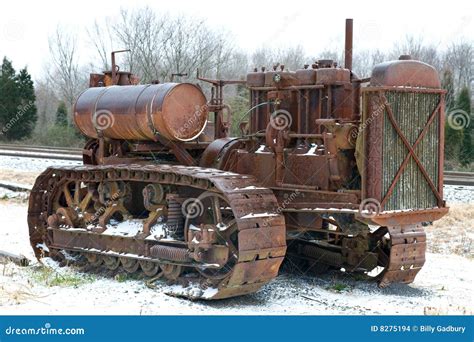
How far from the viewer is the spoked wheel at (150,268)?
8.52 metres

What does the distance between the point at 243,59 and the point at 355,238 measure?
32.8 metres

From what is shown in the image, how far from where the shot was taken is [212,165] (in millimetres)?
9188

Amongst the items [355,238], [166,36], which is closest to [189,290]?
[355,238]

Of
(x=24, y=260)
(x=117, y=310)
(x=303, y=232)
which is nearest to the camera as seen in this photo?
(x=117, y=310)

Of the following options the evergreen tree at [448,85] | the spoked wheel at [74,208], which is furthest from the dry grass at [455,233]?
the evergreen tree at [448,85]

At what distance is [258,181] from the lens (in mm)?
8781

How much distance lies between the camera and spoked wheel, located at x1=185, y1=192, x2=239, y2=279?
7862mm

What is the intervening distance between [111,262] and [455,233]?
638cm

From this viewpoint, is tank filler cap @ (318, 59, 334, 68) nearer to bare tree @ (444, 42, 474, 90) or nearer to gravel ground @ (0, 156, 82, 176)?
gravel ground @ (0, 156, 82, 176)

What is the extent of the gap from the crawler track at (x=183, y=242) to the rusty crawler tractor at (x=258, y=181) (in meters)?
0.02

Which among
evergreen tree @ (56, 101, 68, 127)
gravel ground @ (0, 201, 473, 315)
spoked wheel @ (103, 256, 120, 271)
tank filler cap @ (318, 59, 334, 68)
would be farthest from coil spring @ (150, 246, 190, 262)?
evergreen tree @ (56, 101, 68, 127)

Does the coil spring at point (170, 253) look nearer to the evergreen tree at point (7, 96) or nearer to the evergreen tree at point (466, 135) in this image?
the evergreen tree at point (466, 135)

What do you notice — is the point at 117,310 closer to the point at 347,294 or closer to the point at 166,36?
the point at 347,294

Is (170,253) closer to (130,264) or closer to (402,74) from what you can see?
(130,264)
